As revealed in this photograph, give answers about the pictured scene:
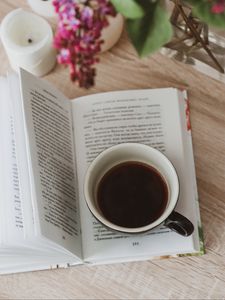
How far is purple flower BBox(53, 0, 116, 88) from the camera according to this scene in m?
0.48

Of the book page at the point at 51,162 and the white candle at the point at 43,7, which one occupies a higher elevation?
the white candle at the point at 43,7

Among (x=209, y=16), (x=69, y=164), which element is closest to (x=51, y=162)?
(x=69, y=164)

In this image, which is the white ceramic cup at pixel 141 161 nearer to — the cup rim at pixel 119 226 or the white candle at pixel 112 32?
the cup rim at pixel 119 226

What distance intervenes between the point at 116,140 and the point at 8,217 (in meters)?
0.17

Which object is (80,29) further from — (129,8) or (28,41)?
(28,41)

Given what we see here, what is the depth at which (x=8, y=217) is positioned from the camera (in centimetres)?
66

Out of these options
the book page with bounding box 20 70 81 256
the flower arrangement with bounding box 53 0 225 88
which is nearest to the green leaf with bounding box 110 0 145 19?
the flower arrangement with bounding box 53 0 225 88

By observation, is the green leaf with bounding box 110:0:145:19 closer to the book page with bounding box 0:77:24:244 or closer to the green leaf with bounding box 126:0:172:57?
the green leaf with bounding box 126:0:172:57

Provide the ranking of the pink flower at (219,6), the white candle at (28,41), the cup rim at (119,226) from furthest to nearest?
the white candle at (28,41)
the cup rim at (119,226)
the pink flower at (219,6)

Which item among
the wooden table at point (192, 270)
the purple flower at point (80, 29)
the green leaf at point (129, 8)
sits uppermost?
the green leaf at point (129, 8)

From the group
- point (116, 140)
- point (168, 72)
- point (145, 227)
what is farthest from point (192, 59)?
point (145, 227)

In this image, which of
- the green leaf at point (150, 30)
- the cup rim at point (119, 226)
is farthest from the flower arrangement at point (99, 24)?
the cup rim at point (119, 226)

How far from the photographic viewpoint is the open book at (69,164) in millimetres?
660

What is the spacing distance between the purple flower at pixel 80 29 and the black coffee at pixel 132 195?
0.23 metres
